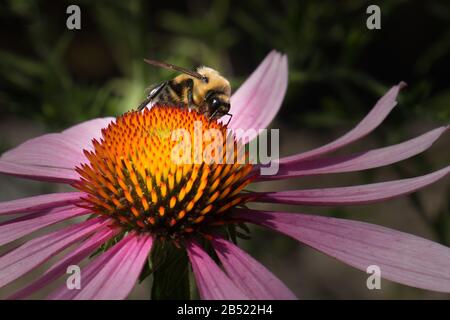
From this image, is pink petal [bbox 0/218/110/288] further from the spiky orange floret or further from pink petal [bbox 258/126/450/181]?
pink petal [bbox 258/126/450/181]

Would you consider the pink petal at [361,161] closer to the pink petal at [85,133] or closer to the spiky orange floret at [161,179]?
the spiky orange floret at [161,179]

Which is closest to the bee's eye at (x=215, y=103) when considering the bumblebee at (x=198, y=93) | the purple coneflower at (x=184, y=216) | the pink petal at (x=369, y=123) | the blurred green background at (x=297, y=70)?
the bumblebee at (x=198, y=93)

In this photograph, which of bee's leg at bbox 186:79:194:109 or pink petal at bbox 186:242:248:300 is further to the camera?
bee's leg at bbox 186:79:194:109

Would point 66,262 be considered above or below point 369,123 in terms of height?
below

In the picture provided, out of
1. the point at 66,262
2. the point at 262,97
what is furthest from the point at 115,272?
the point at 262,97

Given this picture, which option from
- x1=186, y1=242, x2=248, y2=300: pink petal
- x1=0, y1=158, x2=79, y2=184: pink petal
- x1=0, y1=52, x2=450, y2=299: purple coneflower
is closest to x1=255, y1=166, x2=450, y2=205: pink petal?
x1=0, y1=52, x2=450, y2=299: purple coneflower

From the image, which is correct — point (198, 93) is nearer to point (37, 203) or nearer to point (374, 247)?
point (37, 203)

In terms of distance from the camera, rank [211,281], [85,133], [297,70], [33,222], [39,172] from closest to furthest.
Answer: [211,281], [33,222], [39,172], [85,133], [297,70]

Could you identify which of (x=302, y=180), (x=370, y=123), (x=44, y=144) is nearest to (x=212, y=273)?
(x=370, y=123)
